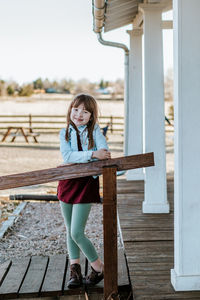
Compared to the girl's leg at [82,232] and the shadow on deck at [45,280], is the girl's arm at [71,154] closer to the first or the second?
the girl's leg at [82,232]

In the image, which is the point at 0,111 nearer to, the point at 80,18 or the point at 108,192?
the point at 80,18

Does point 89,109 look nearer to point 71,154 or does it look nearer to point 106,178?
point 71,154

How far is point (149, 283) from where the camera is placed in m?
2.59

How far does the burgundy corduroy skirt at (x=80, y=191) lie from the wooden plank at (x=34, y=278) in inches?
23.9

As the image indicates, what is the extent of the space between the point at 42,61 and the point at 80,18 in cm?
595

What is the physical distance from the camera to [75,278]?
256 cm

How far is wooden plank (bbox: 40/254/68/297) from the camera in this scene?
8.32 ft

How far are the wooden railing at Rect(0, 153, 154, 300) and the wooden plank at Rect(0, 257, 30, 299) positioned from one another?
71 centimetres

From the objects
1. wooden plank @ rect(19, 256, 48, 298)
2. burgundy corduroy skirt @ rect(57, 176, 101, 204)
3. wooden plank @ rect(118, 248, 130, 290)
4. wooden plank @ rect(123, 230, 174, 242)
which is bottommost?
wooden plank @ rect(19, 256, 48, 298)

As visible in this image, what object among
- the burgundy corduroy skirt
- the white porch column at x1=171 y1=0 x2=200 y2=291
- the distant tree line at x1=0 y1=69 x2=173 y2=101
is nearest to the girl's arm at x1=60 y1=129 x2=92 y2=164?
the burgundy corduroy skirt

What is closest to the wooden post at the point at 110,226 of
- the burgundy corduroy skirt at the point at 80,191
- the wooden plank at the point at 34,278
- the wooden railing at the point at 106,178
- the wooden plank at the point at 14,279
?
the wooden railing at the point at 106,178

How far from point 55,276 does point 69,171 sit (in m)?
0.96

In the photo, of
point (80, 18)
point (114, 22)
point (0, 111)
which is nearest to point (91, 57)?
point (80, 18)

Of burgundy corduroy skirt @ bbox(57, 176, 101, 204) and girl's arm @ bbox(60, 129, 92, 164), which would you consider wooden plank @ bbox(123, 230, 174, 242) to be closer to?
burgundy corduroy skirt @ bbox(57, 176, 101, 204)
